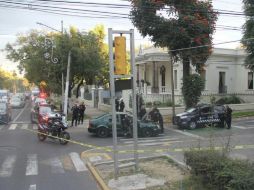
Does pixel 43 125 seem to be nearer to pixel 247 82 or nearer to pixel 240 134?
pixel 240 134

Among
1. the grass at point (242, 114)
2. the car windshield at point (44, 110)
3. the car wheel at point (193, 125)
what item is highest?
the car windshield at point (44, 110)

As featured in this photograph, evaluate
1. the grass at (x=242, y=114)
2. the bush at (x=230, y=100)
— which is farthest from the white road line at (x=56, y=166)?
the bush at (x=230, y=100)

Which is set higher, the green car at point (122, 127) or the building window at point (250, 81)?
the building window at point (250, 81)

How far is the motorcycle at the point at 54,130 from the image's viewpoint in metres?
21.4

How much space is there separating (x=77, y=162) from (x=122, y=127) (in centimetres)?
853

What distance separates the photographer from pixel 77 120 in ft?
104

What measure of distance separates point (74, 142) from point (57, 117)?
1.49 meters

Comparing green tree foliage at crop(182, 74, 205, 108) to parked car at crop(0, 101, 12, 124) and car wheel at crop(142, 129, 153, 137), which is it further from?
parked car at crop(0, 101, 12, 124)

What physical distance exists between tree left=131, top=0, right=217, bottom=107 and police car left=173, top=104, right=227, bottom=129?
4555 millimetres

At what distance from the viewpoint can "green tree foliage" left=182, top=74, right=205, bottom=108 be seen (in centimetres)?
3198

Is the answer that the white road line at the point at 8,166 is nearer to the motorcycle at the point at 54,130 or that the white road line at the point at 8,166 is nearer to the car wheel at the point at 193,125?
the motorcycle at the point at 54,130

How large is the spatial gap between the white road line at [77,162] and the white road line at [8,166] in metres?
2.21

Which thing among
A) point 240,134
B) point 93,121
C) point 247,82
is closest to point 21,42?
point 247,82

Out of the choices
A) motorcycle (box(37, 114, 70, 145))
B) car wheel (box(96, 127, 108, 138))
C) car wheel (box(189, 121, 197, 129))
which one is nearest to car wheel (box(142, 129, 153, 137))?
car wheel (box(96, 127, 108, 138))
